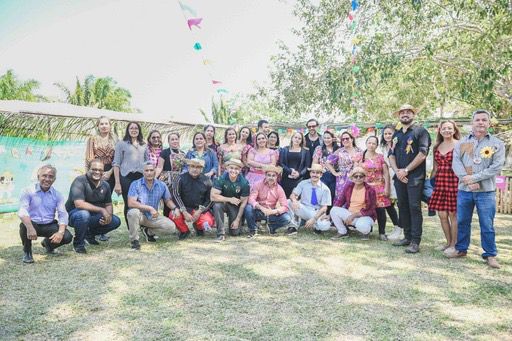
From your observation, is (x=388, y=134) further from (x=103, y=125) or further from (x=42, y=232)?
(x=42, y=232)

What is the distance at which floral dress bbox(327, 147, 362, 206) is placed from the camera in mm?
6008

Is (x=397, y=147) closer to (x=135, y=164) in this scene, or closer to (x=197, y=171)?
(x=197, y=171)

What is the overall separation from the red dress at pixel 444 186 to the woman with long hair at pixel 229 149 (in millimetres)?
2850

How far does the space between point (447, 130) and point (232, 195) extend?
283cm

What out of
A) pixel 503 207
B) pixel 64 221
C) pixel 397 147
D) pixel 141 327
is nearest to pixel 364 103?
pixel 503 207

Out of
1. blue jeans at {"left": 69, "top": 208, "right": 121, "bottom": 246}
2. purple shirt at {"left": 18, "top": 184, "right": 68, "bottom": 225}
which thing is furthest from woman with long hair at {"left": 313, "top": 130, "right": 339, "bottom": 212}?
purple shirt at {"left": 18, "top": 184, "right": 68, "bottom": 225}

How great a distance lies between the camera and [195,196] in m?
5.66

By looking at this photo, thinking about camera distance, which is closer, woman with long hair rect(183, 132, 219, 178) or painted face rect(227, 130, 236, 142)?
woman with long hair rect(183, 132, 219, 178)

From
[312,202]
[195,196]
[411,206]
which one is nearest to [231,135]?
[195,196]

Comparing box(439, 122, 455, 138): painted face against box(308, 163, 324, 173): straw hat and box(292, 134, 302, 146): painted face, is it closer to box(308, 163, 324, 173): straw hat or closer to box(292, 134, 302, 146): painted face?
box(308, 163, 324, 173): straw hat

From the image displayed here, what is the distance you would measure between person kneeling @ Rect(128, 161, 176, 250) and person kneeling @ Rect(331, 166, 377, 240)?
2290 millimetres

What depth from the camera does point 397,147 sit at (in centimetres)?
496

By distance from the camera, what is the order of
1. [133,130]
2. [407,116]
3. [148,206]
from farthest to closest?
1. [133,130]
2. [148,206]
3. [407,116]

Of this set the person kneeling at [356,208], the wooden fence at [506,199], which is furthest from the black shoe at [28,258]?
the wooden fence at [506,199]
